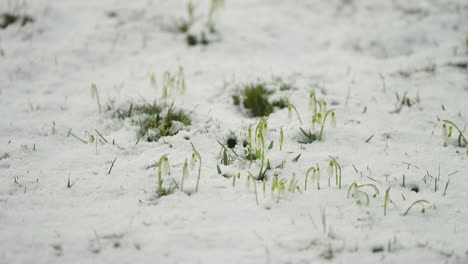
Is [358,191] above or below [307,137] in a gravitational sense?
below

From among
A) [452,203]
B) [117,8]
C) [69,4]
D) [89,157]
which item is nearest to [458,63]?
[452,203]

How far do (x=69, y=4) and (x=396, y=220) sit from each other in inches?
180

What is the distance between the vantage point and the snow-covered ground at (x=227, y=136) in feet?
6.31

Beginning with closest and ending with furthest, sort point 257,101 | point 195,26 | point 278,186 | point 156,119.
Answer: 1. point 278,186
2. point 156,119
3. point 257,101
4. point 195,26

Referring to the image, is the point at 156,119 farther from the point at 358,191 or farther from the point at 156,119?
the point at 358,191

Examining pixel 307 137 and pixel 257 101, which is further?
pixel 257 101

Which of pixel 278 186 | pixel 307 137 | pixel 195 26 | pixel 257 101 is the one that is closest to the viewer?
pixel 278 186

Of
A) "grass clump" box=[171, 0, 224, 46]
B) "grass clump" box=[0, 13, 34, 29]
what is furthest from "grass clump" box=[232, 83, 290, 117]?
"grass clump" box=[0, 13, 34, 29]

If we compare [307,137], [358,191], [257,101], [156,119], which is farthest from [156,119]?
[358,191]

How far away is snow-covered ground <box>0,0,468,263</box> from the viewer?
1.92m

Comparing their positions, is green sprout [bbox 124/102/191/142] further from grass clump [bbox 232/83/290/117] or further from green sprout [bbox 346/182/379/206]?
green sprout [bbox 346/182/379/206]

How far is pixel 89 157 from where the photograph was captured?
2547 mm

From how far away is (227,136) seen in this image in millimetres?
2816

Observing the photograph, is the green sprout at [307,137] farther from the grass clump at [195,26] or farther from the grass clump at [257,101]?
the grass clump at [195,26]
